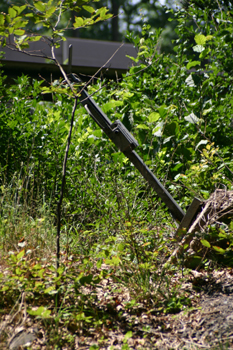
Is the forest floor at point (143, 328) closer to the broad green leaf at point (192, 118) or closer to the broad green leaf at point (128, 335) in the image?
the broad green leaf at point (128, 335)

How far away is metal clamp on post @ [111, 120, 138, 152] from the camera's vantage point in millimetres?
2814

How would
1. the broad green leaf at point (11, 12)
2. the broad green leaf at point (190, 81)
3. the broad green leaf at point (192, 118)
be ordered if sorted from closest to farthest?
the broad green leaf at point (11, 12) < the broad green leaf at point (192, 118) < the broad green leaf at point (190, 81)

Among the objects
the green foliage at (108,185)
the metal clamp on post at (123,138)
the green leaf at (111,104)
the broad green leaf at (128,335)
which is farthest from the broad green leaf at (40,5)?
the broad green leaf at (128,335)

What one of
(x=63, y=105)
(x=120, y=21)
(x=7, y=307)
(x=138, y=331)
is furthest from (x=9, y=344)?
(x=120, y=21)

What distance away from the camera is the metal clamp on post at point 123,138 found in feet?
9.23

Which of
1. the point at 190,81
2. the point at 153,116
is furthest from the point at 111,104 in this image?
the point at 190,81

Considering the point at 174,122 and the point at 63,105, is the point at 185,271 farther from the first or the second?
the point at 63,105

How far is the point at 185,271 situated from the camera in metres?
2.51

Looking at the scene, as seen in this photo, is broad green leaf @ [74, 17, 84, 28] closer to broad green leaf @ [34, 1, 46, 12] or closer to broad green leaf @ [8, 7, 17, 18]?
broad green leaf @ [34, 1, 46, 12]

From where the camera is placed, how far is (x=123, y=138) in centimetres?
282

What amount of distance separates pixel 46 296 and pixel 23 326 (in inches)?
10.5

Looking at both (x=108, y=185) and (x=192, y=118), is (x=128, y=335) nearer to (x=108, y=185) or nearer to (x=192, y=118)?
(x=108, y=185)

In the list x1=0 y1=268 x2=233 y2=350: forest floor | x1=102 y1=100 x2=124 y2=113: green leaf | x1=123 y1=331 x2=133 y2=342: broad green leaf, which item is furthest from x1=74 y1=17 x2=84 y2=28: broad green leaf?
x1=123 y1=331 x2=133 y2=342: broad green leaf

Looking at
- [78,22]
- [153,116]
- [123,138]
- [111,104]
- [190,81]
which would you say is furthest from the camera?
[190,81]
